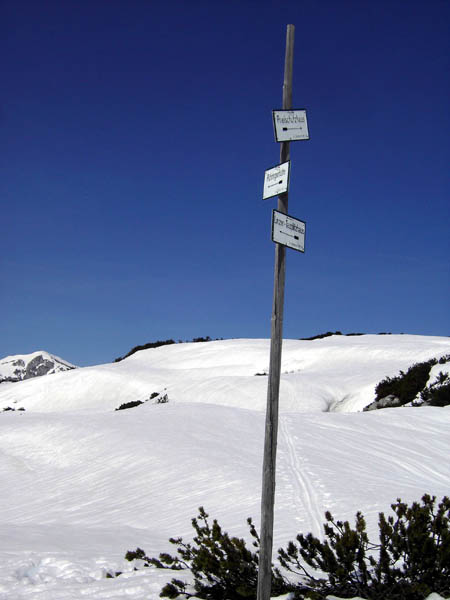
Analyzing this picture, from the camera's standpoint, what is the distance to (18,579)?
6.38m

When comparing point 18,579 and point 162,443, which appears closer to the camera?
point 18,579

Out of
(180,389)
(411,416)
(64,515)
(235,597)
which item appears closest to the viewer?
(235,597)

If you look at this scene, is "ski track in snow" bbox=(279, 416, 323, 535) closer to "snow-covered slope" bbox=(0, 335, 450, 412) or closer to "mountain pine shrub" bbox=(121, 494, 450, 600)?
"mountain pine shrub" bbox=(121, 494, 450, 600)

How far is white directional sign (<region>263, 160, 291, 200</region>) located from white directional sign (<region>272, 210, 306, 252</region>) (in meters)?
0.28

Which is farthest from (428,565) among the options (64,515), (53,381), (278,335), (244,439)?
(53,381)

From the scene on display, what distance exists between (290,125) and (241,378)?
20469 millimetres

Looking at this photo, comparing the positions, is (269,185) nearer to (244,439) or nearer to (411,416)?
(244,439)

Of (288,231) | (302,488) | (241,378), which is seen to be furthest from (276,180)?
(241,378)

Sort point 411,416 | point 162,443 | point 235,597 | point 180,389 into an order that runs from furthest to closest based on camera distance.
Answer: point 180,389
point 411,416
point 162,443
point 235,597

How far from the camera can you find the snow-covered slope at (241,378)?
2256 cm

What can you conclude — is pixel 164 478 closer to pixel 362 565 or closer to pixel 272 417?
pixel 362 565

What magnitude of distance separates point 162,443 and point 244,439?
77.5 inches

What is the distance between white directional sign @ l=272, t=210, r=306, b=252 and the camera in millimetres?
4922

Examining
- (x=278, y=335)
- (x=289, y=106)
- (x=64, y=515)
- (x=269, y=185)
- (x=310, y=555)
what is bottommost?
(x=64, y=515)
